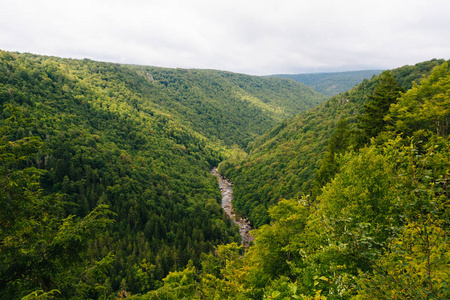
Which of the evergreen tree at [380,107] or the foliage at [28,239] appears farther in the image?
the evergreen tree at [380,107]

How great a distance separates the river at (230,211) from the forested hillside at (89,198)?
250 inches

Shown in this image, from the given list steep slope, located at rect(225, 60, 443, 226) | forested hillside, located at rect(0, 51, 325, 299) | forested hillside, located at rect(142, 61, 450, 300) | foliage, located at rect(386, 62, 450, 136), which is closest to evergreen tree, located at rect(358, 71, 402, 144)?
forested hillside, located at rect(142, 61, 450, 300)

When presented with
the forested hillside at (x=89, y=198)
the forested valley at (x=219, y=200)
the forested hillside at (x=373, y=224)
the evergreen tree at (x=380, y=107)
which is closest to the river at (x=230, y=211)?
the forested valley at (x=219, y=200)

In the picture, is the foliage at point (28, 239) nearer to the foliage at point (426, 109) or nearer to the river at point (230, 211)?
the foliage at point (426, 109)

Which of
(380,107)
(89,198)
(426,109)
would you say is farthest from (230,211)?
(426,109)

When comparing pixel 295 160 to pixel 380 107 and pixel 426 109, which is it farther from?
pixel 426 109

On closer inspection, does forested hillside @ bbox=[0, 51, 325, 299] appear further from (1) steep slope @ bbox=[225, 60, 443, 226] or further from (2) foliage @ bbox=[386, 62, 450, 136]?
(2) foliage @ bbox=[386, 62, 450, 136]

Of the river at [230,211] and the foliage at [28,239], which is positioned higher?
the foliage at [28,239]

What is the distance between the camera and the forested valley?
7.73 m

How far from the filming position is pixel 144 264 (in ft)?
217

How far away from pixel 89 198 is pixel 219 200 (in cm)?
6353

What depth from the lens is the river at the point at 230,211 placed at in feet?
293

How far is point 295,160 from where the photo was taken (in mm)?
104125

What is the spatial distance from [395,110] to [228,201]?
10689cm
